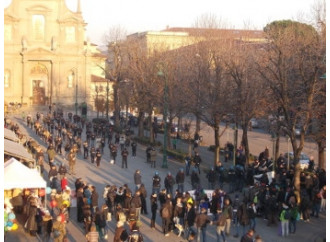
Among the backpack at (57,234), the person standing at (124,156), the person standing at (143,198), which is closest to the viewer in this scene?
the backpack at (57,234)

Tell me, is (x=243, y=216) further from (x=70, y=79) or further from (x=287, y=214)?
(x=70, y=79)

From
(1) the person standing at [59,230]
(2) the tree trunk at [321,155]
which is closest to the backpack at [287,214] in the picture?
(1) the person standing at [59,230]

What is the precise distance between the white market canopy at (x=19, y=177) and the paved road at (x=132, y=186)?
152 cm

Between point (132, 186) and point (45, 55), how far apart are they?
174 feet

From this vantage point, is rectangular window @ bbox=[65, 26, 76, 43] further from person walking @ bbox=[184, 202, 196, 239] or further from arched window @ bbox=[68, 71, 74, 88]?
person walking @ bbox=[184, 202, 196, 239]

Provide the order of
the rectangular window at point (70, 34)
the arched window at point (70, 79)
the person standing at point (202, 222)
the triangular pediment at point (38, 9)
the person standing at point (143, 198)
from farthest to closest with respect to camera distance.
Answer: the arched window at point (70, 79) → the rectangular window at point (70, 34) → the triangular pediment at point (38, 9) → the person standing at point (143, 198) → the person standing at point (202, 222)

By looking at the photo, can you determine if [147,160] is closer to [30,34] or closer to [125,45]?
[125,45]

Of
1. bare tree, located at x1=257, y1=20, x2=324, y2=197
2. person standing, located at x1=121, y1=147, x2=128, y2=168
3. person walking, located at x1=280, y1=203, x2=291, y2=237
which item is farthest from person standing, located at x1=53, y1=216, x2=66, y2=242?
person standing, located at x1=121, y1=147, x2=128, y2=168

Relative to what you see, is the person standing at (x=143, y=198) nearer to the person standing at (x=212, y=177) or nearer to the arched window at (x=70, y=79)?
the person standing at (x=212, y=177)

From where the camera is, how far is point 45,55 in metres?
76.7

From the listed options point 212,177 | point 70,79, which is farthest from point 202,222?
point 70,79

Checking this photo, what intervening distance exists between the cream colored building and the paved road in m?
31.6

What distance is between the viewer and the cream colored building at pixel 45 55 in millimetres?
76062

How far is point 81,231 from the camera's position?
1936 cm
